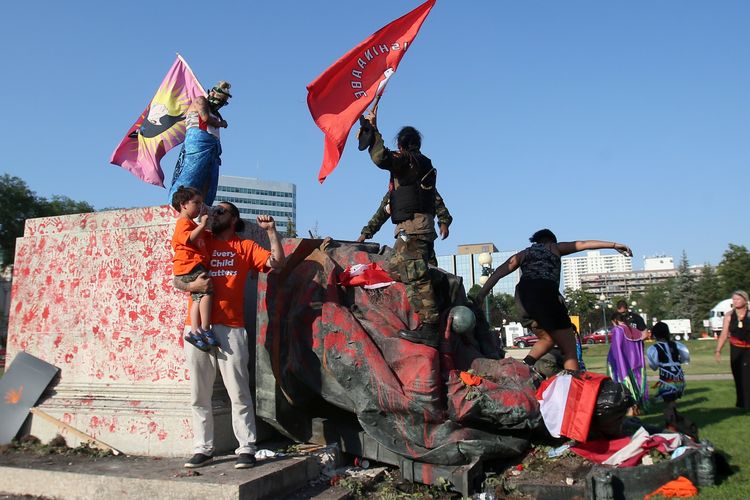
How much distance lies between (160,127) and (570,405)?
18.1 ft

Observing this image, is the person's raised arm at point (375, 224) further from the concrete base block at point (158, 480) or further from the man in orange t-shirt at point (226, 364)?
the concrete base block at point (158, 480)

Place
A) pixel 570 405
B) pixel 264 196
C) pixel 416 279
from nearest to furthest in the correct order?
1. pixel 570 405
2. pixel 416 279
3. pixel 264 196

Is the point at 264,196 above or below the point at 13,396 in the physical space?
above

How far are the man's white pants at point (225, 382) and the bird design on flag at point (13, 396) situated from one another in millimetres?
2236

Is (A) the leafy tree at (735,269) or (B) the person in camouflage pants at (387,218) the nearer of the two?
(B) the person in camouflage pants at (387,218)

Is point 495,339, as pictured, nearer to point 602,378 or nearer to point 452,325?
point 452,325

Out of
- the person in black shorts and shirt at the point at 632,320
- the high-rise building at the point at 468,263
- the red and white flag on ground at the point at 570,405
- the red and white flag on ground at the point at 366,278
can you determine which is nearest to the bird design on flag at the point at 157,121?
the red and white flag on ground at the point at 366,278

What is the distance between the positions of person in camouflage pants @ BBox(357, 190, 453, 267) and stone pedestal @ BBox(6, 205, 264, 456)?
162cm

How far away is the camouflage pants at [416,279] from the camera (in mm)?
4781

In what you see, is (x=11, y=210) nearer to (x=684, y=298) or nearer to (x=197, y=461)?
(x=197, y=461)

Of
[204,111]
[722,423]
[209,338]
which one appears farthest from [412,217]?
[722,423]

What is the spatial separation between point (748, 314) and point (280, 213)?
9626 cm

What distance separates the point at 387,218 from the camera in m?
6.56

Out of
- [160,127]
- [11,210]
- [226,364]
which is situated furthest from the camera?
[11,210]
